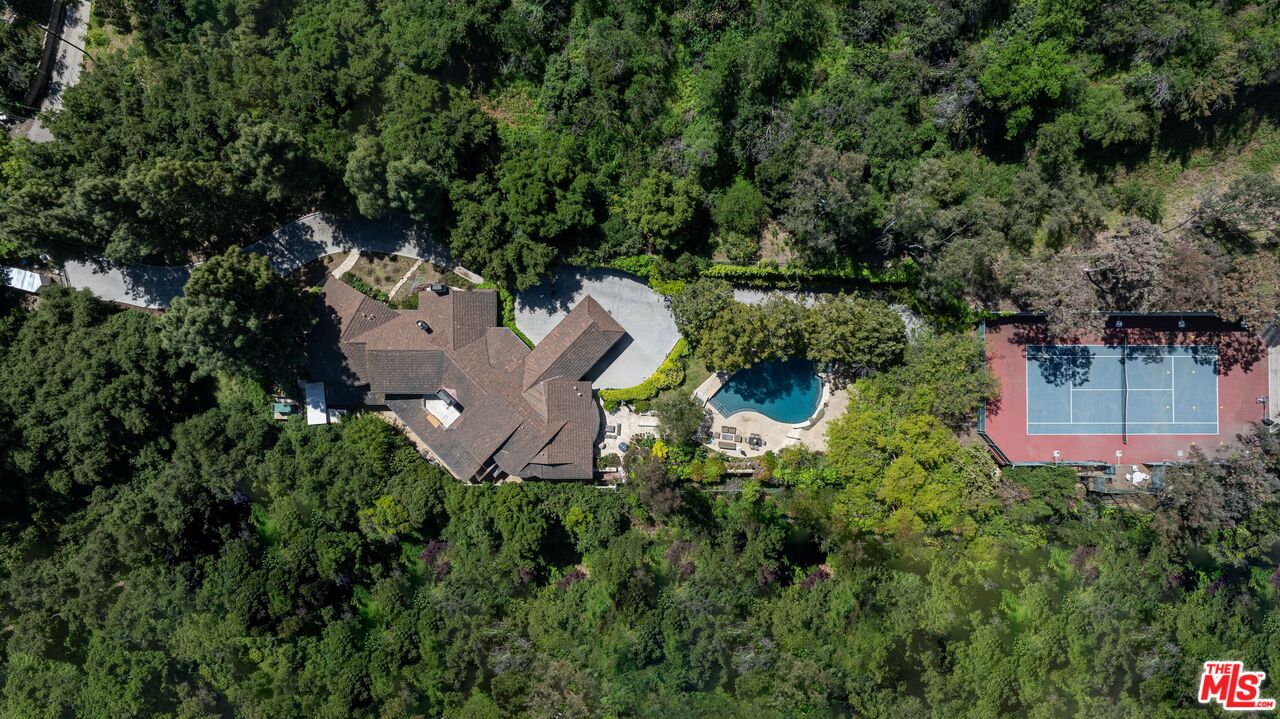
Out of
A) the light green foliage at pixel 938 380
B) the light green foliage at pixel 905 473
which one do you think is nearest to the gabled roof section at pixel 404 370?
the light green foliage at pixel 905 473

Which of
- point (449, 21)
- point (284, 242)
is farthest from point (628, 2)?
point (284, 242)

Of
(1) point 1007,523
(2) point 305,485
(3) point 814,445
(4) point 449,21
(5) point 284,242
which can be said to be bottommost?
(2) point 305,485

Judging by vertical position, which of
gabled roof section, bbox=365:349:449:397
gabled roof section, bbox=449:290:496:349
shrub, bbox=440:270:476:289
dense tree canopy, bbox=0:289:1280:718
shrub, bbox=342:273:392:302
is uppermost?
shrub, bbox=440:270:476:289

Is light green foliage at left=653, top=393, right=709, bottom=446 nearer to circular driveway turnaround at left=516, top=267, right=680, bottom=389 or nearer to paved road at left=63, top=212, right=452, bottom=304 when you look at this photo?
circular driveway turnaround at left=516, top=267, right=680, bottom=389

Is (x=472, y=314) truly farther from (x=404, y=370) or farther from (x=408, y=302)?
(x=404, y=370)

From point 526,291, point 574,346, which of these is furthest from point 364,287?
point 574,346

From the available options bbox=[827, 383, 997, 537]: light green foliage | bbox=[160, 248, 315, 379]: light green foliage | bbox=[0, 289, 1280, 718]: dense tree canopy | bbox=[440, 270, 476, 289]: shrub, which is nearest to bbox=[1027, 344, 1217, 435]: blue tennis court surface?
bbox=[0, 289, 1280, 718]: dense tree canopy

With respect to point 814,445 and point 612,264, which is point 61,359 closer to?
point 612,264
